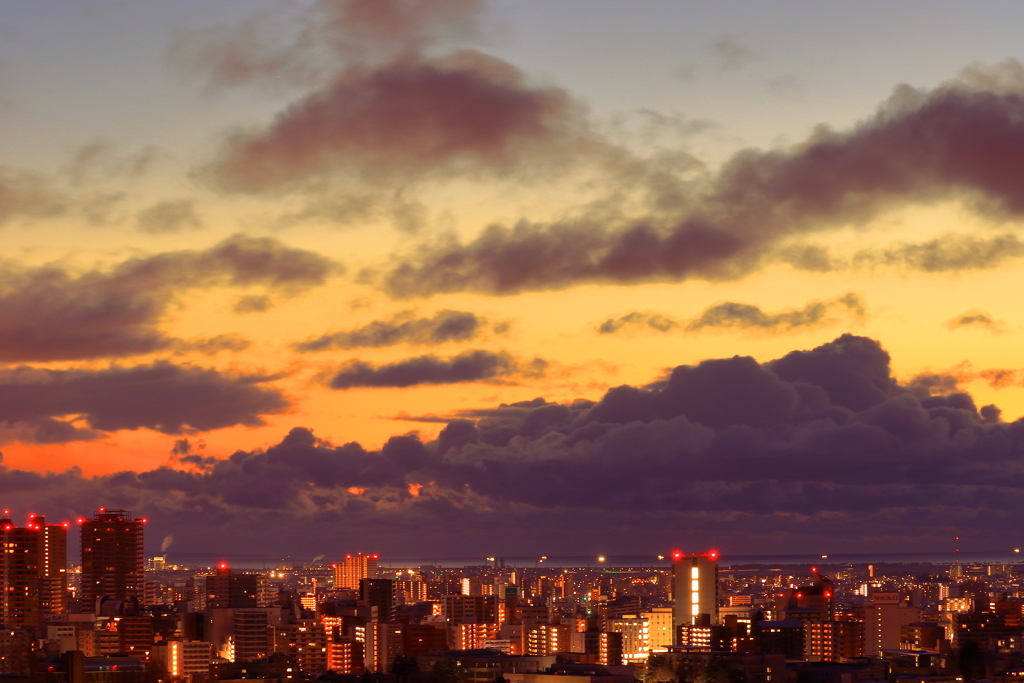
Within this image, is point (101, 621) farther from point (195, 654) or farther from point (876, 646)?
point (876, 646)

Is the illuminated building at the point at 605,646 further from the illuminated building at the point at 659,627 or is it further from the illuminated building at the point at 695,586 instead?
the illuminated building at the point at 695,586

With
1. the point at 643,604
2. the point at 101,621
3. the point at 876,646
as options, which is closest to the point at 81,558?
the point at 101,621

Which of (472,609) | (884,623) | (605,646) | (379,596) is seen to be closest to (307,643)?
(379,596)

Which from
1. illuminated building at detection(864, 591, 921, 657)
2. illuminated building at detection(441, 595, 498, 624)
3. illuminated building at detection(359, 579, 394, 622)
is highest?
illuminated building at detection(359, 579, 394, 622)

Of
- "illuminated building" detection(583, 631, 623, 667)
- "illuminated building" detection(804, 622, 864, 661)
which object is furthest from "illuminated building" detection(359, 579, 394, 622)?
"illuminated building" detection(804, 622, 864, 661)

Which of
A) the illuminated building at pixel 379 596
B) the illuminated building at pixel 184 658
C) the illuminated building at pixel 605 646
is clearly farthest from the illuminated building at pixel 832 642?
the illuminated building at pixel 184 658

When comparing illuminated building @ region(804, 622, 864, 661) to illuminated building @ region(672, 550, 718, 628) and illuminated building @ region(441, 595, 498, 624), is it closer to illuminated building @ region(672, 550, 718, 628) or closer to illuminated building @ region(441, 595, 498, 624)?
illuminated building @ region(672, 550, 718, 628)
